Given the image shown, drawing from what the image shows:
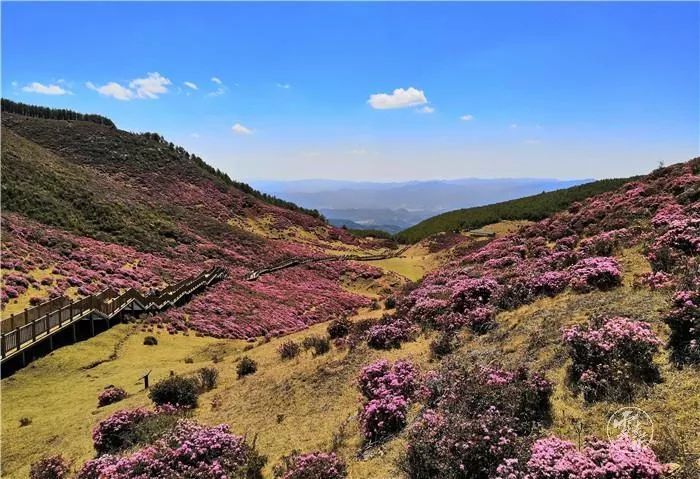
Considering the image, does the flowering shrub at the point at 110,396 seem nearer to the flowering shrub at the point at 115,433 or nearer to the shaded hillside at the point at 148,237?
the flowering shrub at the point at 115,433

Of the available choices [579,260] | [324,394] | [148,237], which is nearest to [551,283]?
[579,260]

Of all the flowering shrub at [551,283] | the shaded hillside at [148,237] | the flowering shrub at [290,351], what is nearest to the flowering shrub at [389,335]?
the flowering shrub at [290,351]

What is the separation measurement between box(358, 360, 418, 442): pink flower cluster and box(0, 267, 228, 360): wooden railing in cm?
1713

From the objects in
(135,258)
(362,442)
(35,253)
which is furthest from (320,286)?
(362,442)

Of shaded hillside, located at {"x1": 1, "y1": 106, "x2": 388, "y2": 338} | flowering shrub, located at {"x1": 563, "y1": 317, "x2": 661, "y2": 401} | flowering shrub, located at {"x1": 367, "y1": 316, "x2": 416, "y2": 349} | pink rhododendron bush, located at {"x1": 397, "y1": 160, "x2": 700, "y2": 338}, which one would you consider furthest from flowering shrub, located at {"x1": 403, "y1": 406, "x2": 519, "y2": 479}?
shaded hillside, located at {"x1": 1, "y1": 106, "x2": 388, "y2": 338}

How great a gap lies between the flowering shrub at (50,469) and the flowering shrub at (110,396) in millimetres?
4804

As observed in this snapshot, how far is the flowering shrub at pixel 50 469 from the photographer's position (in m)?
11.7

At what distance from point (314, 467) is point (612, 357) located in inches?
269

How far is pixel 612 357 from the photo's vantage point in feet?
31.9

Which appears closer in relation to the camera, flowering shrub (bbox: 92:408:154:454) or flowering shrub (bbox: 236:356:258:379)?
flowering shrub (bbox: 92:408:154:454)

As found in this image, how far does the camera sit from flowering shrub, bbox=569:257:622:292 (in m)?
14.5

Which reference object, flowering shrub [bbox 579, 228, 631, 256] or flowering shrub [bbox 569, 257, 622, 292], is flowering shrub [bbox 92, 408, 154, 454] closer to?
flowering shrub [bbox 569, 257, 622, 292]

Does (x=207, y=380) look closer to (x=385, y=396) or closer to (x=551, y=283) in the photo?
(x=385, y=396)

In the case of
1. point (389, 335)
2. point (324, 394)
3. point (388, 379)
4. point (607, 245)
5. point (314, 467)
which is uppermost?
point (607, 245)
